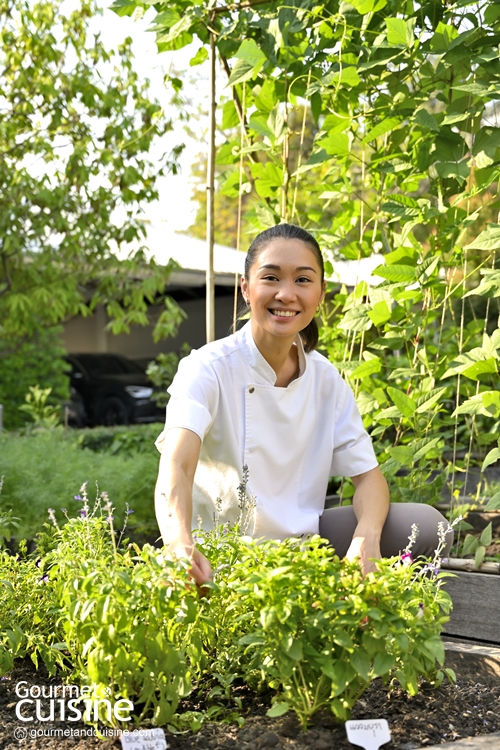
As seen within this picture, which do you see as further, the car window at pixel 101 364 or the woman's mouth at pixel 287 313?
the car window at pixel 101 364

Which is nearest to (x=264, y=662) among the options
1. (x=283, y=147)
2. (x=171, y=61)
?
(x=283, y=147)

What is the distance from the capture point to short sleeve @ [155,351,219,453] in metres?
1.84

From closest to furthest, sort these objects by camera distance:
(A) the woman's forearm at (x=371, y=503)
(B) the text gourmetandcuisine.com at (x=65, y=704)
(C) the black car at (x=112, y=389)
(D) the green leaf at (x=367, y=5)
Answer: (B) the text gourmetandcuisine.com at (x=65, y=704) → (A) the woman's forearm at (x=371, y=503) → (D) the green leaf at (x=367, y=5) → (C) the black car at (x=112, y=389)

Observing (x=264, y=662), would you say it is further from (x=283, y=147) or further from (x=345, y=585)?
(x=283, y=147)

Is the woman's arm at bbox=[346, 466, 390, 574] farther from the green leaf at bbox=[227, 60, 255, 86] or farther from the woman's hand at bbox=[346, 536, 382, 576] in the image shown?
the green leaf at bbox=[227, 60, 255, 86]

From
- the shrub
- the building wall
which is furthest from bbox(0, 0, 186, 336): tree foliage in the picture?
the building wall

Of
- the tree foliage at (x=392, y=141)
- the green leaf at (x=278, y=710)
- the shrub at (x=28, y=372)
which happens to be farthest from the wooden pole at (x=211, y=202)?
the shrub at (x=28, y=372)

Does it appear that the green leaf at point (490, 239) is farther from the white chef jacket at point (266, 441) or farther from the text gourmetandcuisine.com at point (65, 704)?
the text gourmetandcuisine.com at point (65, 704)

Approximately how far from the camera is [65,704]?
1.59 m

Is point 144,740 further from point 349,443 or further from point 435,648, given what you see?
point 349,443

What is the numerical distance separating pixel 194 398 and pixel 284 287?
35 centimetres

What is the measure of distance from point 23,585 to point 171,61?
2.01 meters

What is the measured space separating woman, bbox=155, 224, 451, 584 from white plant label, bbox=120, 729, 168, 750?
70cm

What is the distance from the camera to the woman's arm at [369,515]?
187 cm
